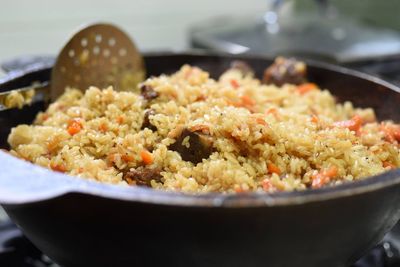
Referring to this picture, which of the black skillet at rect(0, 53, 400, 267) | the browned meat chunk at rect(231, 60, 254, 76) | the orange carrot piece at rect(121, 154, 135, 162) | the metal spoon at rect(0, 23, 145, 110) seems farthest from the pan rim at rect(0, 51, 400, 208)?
the browned meat chunk at rect(231, 60, 254, 76)

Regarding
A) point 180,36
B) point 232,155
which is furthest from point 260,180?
point 180,36

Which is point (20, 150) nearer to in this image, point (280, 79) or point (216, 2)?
point (280, 79)

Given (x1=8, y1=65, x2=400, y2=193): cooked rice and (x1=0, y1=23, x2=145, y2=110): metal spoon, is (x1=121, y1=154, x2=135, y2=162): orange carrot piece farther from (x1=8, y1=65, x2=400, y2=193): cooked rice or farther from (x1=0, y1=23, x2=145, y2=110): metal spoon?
(x1=0, y1=23, x2=145, y2=110): metal spoon

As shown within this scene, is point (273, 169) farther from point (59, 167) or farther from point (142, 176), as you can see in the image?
point (59, 167)

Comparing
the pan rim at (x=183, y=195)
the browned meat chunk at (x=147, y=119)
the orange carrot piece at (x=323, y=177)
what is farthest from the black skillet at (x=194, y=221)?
the browned meat chunk at (x=147, y=119)

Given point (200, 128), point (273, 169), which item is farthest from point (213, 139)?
point (273, 169)
